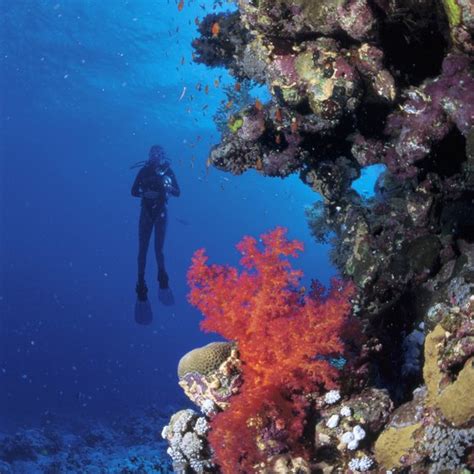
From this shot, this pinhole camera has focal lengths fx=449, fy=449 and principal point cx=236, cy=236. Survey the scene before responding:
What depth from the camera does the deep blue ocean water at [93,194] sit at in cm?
3244

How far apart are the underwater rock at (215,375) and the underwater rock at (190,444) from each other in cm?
17

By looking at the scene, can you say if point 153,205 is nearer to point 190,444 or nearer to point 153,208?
point 153,208

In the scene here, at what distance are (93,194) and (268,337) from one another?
104m

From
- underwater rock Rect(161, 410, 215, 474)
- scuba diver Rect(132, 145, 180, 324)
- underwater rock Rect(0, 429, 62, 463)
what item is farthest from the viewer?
underwater rock Rect(0, 429, 62, 463)

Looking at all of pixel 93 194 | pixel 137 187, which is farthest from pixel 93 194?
pixel 137 187

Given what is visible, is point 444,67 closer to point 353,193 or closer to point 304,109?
point 304,109

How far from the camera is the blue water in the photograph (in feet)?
107

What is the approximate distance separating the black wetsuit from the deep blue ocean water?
67.7 inches

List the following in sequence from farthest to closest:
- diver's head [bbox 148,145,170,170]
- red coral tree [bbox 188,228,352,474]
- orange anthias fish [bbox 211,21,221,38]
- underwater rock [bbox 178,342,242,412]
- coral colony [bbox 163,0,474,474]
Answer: diver's head [bbox 148,145,170,170]
orange anthias fish [bbox 211,21,221,38]
underwater rock [bbox 178,342,242,412]
red coral tree [bbox 188,228,352,474]
coral colony [bbox 163,0,474,474]

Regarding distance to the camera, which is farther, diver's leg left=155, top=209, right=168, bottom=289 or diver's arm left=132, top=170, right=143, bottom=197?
diver's leg left=155, top=209, right=168, bottom=289

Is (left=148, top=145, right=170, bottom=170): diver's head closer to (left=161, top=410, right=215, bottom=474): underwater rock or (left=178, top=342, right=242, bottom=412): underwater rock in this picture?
(left=178, top=342, right=242, bottom=412): underwater rock

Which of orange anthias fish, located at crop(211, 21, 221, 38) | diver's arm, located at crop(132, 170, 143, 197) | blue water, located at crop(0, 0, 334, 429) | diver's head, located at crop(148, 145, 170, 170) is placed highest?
blue water, located at crop(0, 0, 334, 429)

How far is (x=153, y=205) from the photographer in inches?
580

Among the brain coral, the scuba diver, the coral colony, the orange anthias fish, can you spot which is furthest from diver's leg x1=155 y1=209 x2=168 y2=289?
the brain coral
